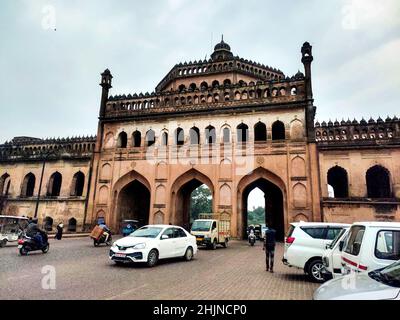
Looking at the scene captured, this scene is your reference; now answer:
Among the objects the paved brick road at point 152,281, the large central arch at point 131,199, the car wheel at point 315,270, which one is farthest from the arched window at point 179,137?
the car wheel at point 315,270

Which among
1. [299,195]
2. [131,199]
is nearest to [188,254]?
[299,195]

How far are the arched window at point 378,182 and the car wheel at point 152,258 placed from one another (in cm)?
1786

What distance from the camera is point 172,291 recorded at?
5898 mm

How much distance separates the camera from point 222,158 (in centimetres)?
2050

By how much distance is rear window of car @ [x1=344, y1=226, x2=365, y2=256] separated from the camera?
5.05m

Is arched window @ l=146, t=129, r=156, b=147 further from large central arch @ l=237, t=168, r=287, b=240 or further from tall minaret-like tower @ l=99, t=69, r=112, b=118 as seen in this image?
large central arch @ l=237, t=168, r=287, b=240

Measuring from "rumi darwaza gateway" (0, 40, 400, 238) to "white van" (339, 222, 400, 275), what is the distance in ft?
43.7

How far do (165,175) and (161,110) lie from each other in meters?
5.68

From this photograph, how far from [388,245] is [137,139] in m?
21.5

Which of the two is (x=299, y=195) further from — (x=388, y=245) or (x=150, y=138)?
(x=388, y=245)

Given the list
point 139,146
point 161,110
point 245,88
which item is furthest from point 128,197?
point 245,88

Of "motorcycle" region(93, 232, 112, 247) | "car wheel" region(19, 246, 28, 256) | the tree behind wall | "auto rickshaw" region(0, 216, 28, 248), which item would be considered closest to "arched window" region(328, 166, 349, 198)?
"motorcycle" region(93, 232, 112, 247)
